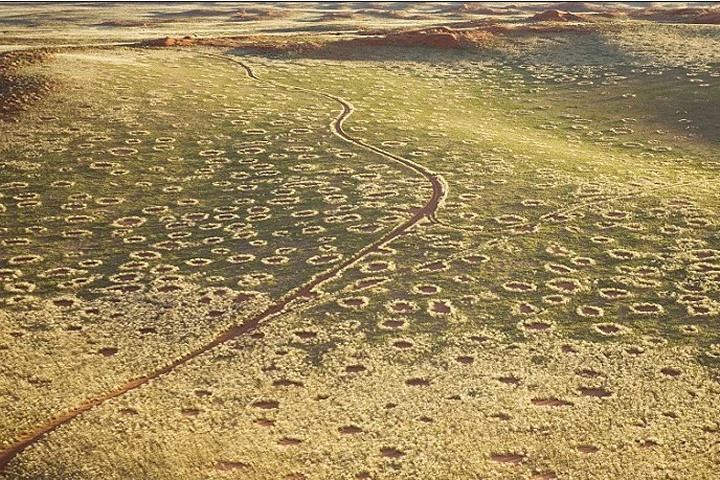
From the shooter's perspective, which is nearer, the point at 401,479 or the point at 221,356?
the point at 401,479

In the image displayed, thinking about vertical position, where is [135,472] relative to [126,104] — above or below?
below

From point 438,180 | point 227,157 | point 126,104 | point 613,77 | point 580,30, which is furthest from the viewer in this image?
point 580,30

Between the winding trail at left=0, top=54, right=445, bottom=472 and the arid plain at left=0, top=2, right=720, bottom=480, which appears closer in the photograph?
the arid plain at left=0, top=2, right=720, bottom=480

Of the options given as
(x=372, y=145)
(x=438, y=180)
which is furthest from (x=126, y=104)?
(x=438, y=180)

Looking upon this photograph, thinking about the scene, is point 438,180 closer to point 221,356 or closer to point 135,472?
point 221,356

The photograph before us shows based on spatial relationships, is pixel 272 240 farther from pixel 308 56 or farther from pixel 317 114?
pixel 308 56

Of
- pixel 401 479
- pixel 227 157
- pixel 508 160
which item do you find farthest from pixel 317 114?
pixel 401 479

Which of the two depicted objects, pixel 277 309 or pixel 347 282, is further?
pixel 347 282

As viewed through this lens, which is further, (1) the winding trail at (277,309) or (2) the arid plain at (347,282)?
(1) the winding trail at (277,309)

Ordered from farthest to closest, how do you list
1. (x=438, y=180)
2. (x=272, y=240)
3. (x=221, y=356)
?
(x=438, y=180)
(x=272, y=240)
(x=221, y=356)
